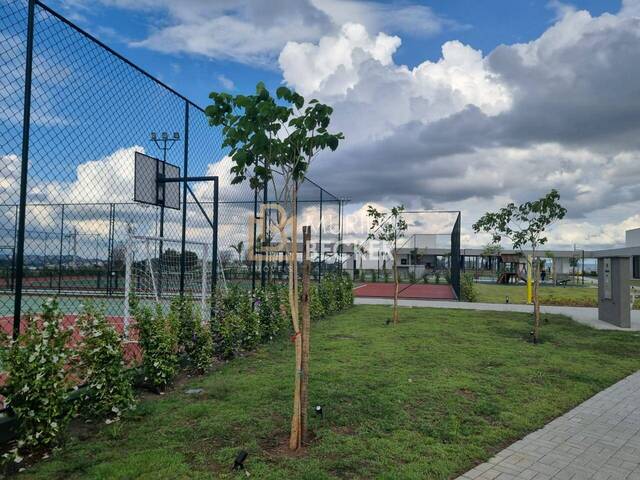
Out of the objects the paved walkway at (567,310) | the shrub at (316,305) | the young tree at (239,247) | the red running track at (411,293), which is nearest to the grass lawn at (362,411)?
the young tree at (239,247)

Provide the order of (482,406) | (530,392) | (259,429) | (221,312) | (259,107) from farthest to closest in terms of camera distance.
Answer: (221,312) → (530,392) → (482,406) → (259,429) → (259,107)

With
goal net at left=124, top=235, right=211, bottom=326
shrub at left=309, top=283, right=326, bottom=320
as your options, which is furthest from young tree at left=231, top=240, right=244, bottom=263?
shrub at left=309, top=283, right=326, bottom=320

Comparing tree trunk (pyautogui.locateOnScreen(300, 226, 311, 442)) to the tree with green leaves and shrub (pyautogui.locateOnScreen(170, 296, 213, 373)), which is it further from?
shrub (pyautogui.locateOnScreen(170, 296, 213, 373))

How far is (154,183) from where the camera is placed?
6641 millimetres

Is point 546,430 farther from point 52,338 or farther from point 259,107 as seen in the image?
point 52,338

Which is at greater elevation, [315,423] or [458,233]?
[458,233]

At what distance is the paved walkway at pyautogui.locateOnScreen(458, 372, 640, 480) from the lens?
3.44 m

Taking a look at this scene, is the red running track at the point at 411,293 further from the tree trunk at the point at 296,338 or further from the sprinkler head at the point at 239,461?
the sprinkler head at the point at 239,461

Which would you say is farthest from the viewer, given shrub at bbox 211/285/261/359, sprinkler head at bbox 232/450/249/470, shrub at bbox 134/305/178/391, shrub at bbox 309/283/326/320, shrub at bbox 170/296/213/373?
shrub at bbox 309/283/326/320

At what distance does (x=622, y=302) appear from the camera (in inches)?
449

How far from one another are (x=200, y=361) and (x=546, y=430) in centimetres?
412

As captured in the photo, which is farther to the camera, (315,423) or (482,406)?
(482,406)

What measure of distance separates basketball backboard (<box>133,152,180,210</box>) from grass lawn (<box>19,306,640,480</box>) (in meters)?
2.55

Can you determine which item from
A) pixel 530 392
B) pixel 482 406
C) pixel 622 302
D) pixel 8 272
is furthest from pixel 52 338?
pixel 622 302
